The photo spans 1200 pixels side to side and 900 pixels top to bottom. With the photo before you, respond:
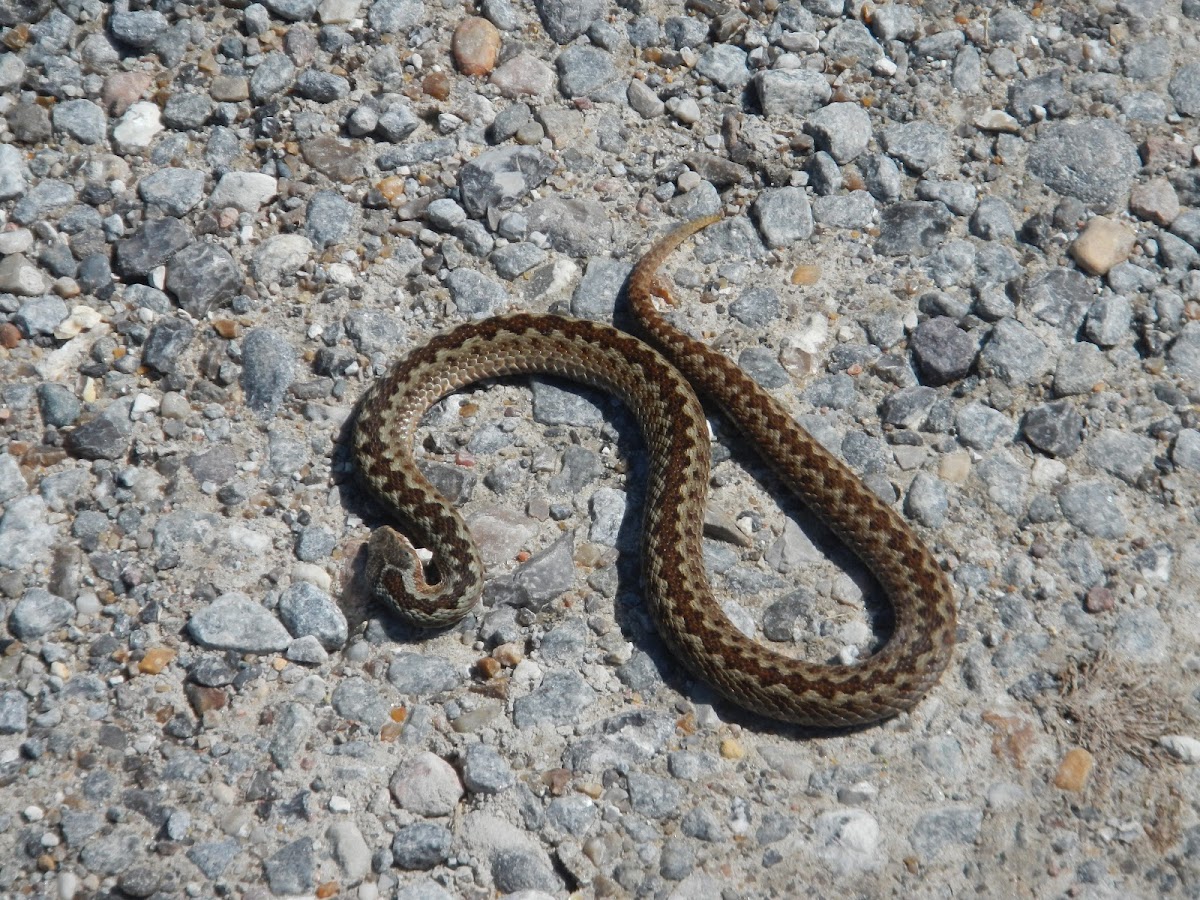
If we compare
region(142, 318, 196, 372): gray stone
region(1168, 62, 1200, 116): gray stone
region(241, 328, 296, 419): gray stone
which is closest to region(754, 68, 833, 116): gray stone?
region(1168, 62, 1200, 116): gray stone

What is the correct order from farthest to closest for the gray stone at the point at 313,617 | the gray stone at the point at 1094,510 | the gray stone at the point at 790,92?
the gray stone at the point at 790,92, the gray stone at the point at 1094,510, the gray stone at the point at 313,617

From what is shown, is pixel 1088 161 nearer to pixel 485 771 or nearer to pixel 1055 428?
pixel 1055 428

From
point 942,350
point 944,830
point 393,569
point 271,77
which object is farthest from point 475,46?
point 944,830

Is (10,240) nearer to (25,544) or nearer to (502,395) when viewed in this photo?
(25,544)

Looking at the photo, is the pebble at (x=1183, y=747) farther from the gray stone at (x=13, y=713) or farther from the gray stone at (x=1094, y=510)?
the gray stone at (x=13, y=713)

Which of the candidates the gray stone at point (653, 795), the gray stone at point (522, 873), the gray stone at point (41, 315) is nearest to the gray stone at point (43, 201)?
the gray stone at point (41, 315)

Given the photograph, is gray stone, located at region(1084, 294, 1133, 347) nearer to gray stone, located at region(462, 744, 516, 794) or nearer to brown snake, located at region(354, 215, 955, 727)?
brown snake, located at region(354, 215, 955, 727)

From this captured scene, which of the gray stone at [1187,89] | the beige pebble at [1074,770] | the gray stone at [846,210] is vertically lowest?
the beige pebble at [1074,770]

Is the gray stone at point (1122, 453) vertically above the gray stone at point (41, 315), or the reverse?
the gray stone at point (1122, 453)
